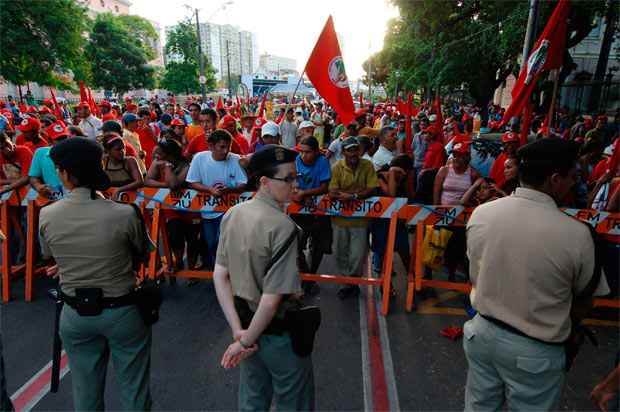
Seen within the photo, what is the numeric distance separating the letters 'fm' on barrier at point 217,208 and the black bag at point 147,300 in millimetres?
2208

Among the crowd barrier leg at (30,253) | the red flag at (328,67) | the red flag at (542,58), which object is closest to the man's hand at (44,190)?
the crowd barrier leg at (30,253)

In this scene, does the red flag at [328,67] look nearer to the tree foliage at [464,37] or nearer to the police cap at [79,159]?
the police cap at [79,159]

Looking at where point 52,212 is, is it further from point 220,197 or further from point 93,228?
point 220,197

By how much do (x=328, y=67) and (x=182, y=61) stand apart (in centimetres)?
4587

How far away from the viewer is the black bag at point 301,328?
2.02 meters

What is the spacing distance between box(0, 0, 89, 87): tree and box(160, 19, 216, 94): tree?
14737mm

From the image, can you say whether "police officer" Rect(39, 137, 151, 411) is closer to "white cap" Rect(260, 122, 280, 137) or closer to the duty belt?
the duty belt

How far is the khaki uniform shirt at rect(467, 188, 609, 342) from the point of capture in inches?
70.5

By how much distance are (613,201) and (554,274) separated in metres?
3.15

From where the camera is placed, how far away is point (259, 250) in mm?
1906

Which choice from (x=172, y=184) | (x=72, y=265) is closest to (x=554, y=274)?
(x=72, y=265)

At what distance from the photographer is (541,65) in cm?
536

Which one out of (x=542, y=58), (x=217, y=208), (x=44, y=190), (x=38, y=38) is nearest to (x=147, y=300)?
(x=217, y=208)

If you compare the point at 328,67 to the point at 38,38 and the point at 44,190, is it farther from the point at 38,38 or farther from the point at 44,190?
the point at 38,38
